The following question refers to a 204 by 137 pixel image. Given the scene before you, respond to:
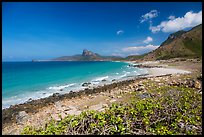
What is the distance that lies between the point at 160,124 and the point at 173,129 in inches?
17.4

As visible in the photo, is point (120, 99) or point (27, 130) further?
point (120, 99)

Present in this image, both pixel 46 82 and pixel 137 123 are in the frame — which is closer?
pixel 137 123

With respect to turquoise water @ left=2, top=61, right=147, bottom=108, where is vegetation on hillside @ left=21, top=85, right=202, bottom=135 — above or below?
above

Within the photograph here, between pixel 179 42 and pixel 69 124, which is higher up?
pixel 179 42

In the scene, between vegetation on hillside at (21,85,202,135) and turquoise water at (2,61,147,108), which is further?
turquoise water at (2,61,147,108)

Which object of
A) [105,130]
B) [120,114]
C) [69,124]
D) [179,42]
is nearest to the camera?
[105,130]

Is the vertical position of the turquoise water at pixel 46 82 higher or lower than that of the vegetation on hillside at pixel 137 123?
lower

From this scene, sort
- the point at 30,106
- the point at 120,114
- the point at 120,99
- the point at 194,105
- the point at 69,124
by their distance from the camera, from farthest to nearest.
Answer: the point at 30,106, the point at 120,99, the point at 194,105, the point at 120,114, the point at 69,124

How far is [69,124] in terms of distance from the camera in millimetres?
6527

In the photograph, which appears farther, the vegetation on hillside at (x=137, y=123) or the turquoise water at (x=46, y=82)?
the turquoise water at (x=46, y=82)

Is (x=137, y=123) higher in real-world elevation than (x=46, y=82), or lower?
higher

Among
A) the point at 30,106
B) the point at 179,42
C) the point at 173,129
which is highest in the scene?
the point at 179,42

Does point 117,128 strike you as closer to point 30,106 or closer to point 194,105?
point 194,105

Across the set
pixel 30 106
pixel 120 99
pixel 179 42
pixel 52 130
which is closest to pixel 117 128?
pixel 52 130
